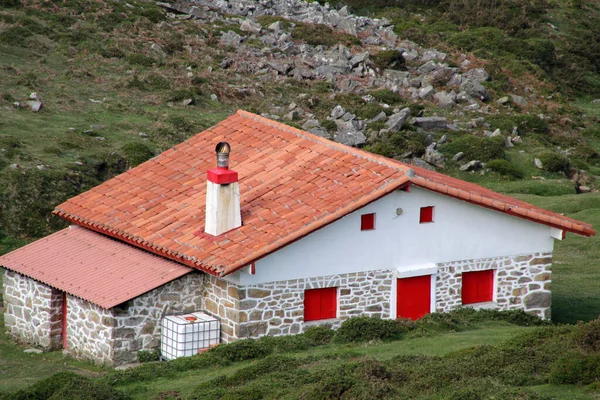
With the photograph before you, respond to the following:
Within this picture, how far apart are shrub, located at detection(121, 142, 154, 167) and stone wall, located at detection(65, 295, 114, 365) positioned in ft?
51.0

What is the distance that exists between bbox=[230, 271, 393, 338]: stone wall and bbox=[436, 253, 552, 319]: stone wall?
5.29ft

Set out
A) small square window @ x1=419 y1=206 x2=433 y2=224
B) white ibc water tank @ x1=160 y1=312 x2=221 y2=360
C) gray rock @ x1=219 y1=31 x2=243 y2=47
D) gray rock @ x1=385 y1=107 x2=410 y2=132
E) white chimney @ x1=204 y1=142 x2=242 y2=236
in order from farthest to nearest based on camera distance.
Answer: gray rock @ x1=219 y1=31 x2=243 y2=47, gray rock @ x1=385 y1=107 x2=410 y2=132, small square window @ x1=419 y1=206 x2=433 y2=224, white chimney @ x1=204 y1=142 x2=242 y2=236, white ibc water tank @ x1=160 y1=312 x2=221 y2=360

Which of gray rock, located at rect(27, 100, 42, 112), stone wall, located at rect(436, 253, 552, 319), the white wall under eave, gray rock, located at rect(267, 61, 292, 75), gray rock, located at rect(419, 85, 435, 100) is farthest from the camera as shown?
gray rock, located at rect(419, 85, 435, 100)

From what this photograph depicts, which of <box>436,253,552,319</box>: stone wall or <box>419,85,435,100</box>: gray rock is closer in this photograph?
<box>436,253,552,319</box>: stone wall

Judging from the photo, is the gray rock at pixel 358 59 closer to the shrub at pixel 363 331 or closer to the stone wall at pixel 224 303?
the stone wall at pixel 224 303

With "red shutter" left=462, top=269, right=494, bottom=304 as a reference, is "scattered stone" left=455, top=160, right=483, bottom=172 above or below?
above

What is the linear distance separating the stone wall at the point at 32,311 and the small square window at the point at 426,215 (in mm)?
8959

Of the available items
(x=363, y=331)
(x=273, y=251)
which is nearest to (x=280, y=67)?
(x=273, y=251)

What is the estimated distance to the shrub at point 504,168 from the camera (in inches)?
1909

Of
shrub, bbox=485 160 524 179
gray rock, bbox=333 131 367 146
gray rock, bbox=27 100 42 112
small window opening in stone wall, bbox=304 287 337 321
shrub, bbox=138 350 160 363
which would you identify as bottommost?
shrub, bbox=138 350 160 363

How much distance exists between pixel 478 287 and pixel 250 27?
34.6m

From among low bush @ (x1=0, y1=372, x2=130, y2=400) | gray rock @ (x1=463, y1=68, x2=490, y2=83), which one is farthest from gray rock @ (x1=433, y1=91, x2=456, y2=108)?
low bush @ (x1=0, y1=372, x2=130, y2=400)

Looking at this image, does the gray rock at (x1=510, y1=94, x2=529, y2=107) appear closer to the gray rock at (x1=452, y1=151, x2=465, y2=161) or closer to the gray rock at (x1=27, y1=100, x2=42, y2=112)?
the gray rock at (x1=452, y1=151, x2=465, y2=161)

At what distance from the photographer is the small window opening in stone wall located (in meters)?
26.6
